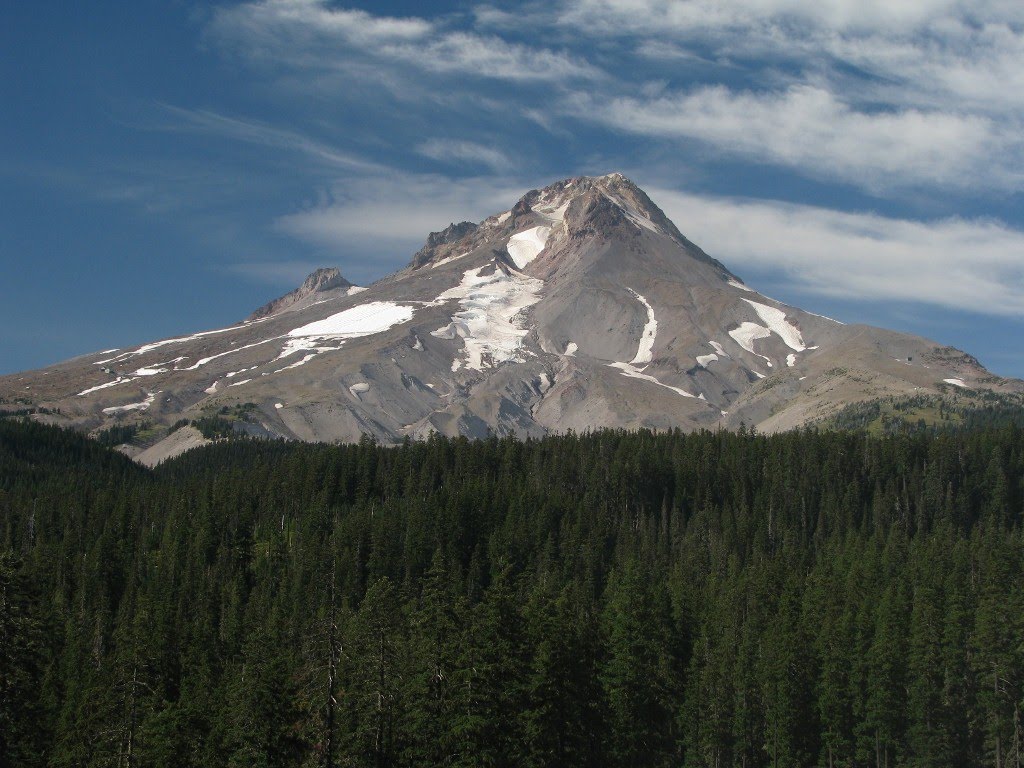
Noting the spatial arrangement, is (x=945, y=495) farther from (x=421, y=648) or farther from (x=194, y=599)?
(x=421, y=648)

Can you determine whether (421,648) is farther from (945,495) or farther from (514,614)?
(945,495)

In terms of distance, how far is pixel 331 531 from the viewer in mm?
155500

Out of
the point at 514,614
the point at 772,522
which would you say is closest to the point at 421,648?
the point at 514,614

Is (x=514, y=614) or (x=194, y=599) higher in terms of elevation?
(x=514, y=614)

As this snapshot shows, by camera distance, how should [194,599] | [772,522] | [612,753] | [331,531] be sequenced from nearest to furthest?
[612,753] < [194,599] < [331,531] < [772,522]

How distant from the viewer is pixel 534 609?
61688mm

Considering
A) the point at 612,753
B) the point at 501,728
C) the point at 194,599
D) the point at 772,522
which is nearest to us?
the point at 501,728

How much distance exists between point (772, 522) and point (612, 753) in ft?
333

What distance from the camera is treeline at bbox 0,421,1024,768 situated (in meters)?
56.3

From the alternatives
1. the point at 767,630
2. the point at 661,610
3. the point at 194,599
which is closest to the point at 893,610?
the point at 767,630

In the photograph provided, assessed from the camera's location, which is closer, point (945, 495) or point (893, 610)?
point (893, 610)

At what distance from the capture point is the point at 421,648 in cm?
5791

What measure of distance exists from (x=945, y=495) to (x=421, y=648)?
13249cm

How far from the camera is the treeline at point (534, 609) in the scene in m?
56.3
